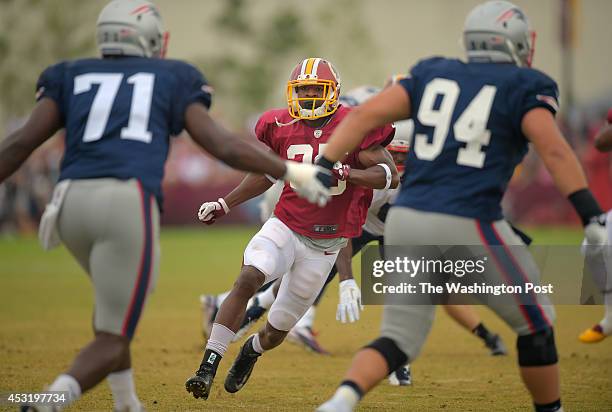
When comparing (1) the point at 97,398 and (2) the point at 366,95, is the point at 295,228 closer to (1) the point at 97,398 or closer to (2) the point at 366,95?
(1) the point at 97,398

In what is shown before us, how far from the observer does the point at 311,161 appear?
6664 mm

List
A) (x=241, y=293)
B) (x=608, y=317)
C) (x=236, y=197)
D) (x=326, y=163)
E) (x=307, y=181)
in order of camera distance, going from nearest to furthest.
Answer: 1. (x=307, y=181)
2. (x=326, y=163)
3. (x=241, y=293)
4. (x=236, y=197)
5. (x=608, y=317)

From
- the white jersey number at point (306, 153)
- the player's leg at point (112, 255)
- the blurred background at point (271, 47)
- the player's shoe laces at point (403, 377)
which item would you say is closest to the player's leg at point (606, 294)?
the player's shoe laces at point (403, 377)

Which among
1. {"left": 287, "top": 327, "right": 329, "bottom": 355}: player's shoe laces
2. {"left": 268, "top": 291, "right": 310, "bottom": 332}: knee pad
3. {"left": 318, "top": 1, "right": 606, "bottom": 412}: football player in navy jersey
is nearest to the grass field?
{"left": 287, "top": 327, "right": 329, "bottom": 355}: player's shoe laces

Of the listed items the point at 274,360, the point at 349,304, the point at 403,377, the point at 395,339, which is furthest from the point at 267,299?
the point at 395,339

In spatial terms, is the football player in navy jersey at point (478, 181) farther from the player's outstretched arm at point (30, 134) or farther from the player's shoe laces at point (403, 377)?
the player's shoe laces at point (403, 377)

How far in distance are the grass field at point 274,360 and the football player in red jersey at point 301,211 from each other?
0.52 m

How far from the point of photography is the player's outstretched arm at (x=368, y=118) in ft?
16.0

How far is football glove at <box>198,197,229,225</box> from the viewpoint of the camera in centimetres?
668

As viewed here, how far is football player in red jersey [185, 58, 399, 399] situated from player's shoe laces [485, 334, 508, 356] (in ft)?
7.11

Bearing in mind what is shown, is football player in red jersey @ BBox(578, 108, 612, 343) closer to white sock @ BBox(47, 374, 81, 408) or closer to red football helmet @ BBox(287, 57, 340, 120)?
red football helmet @ BBox(287, 57, 340, 120)

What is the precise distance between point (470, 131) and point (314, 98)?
2.11 meters

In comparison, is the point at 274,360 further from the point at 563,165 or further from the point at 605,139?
the point at 563,165

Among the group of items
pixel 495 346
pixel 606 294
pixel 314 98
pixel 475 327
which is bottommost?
pixel 495 346
